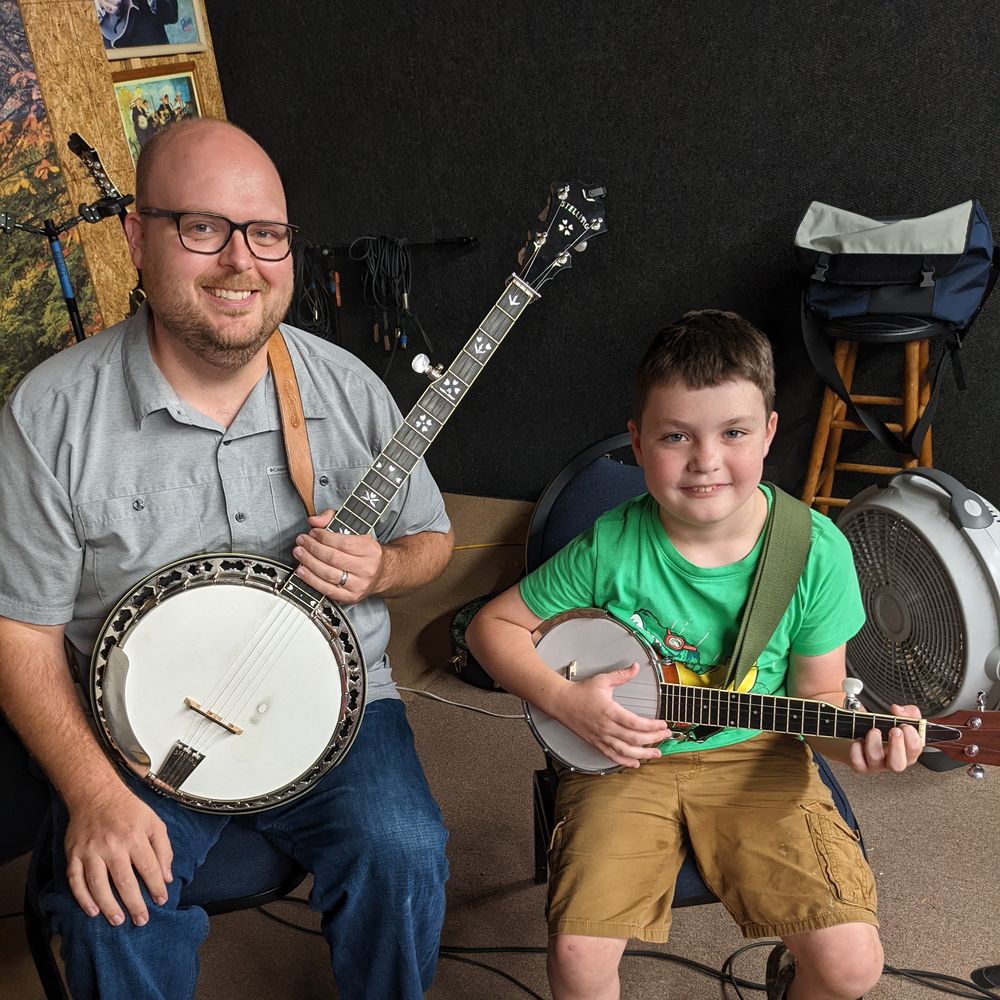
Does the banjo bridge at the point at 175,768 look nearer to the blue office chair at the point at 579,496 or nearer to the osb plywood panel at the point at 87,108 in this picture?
the blue office chair at the point at 579,496

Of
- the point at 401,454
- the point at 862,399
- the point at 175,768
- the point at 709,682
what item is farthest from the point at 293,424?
the point at 862,399

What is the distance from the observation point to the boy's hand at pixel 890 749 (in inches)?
46.4

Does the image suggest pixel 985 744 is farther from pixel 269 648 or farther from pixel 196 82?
pixel 196 82

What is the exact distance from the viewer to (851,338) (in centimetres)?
238

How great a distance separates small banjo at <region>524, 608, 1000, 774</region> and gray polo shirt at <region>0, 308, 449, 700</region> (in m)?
0.37

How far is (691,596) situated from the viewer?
55.6 inches

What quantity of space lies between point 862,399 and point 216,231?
6.23ft

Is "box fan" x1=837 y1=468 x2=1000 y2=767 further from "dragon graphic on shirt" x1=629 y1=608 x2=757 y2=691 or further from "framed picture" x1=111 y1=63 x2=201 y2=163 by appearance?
"framed picture" x1=111 y1=63 x2=201 y2=163

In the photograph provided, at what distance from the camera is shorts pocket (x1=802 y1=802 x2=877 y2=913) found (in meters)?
1.26

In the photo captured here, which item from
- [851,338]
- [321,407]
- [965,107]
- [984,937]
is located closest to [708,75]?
[965,107]

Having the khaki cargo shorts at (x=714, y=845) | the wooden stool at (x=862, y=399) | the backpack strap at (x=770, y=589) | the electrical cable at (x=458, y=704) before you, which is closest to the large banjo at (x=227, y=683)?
the khaki cargo shorts at (x=714, y=845)

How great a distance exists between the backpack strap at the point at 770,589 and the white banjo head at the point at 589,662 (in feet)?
0.42

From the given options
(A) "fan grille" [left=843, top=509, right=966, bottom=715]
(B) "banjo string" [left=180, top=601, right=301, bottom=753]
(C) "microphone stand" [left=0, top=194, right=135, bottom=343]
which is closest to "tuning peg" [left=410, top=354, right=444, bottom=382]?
(B) "banjo string" [left=180, top=601, right=301, bottom=753]

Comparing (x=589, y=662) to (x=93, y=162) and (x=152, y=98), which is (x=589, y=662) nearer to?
(x=93, y=162)
